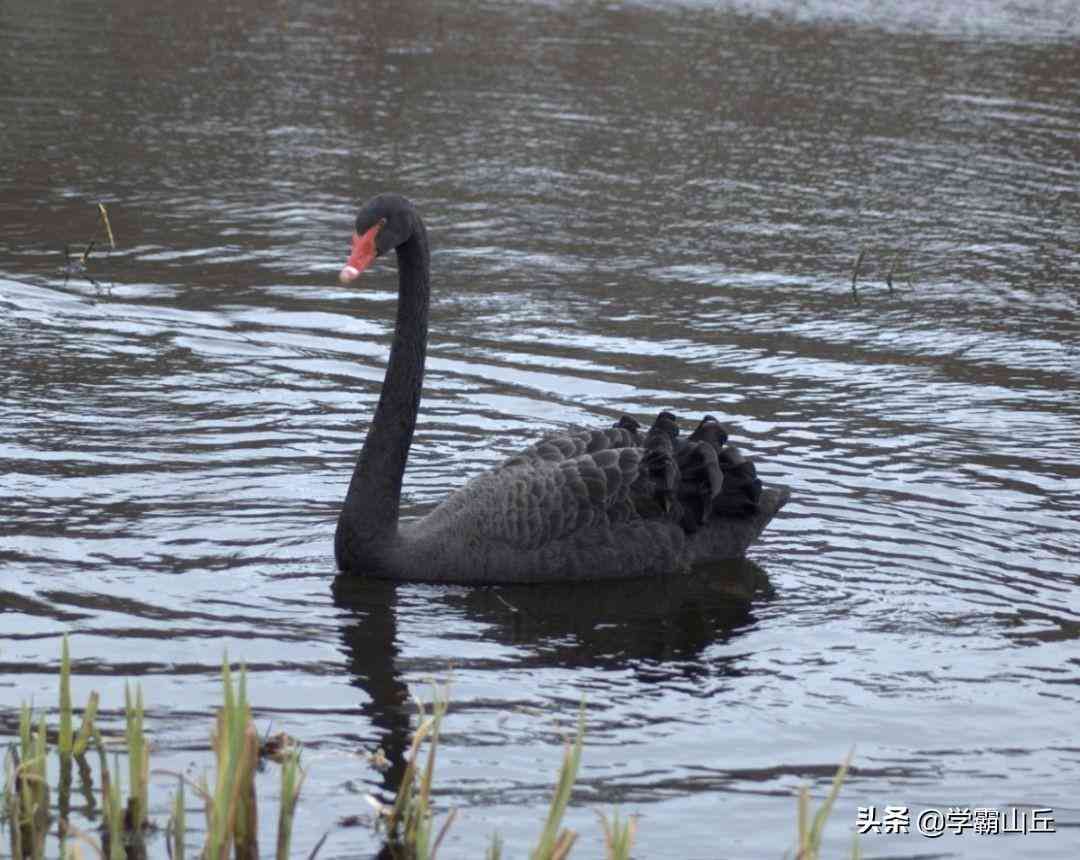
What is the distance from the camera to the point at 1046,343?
10516mm

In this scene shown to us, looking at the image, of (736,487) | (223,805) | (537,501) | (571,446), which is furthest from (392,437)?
(223,805)

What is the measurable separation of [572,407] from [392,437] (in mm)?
2388

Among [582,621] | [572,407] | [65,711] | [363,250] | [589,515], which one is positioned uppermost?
[363,250]

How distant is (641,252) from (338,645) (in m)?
7.18

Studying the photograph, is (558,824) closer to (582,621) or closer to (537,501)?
(582,621)

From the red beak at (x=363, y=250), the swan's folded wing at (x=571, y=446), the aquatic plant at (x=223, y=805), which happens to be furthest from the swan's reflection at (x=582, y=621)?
the red beak at (x=363, y=250)

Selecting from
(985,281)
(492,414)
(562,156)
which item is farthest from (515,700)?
(562,156)

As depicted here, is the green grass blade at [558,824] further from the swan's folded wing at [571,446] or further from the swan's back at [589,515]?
the swan's folded wing at [571,446]

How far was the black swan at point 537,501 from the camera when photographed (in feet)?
21.3

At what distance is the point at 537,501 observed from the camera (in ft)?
21.7

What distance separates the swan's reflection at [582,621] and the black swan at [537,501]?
3.4 inches

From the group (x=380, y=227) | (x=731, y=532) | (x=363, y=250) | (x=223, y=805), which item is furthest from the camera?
(x=731, y=532)

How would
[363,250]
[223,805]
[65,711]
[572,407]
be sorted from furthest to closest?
[572,407], [363,250], [65,711], [223,805]

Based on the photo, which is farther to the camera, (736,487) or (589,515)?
(736,487)
